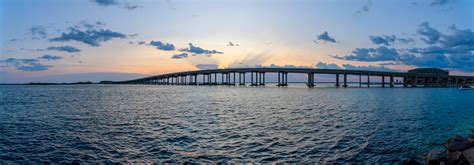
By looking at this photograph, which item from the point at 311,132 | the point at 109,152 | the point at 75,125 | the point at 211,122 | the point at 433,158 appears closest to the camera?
the point at 433,158

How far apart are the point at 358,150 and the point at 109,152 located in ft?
43.1

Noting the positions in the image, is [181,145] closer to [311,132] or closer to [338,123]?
[311,132]

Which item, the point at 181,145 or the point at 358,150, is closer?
the point at 358,150

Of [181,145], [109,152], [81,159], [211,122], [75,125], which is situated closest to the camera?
[81,159]

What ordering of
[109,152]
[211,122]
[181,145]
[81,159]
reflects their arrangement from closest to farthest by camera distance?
[81,159]
[109,152]
[181,145]
[211,122]

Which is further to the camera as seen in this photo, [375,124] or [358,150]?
[375,124]

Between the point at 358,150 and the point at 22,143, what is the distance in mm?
19193

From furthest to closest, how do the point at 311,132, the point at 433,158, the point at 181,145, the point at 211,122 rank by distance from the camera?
the point at 211,122 → the point at 311,132 → the point at 181,145 → the point at 433,158

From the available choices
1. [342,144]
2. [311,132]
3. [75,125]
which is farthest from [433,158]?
[75,125]

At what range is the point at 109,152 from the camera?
1526 centimetres

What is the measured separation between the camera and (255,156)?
14.3 metres

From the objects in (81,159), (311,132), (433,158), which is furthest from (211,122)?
(433,158)

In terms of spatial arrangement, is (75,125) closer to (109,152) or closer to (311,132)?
(109,152)

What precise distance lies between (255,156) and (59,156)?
9.60 meters
